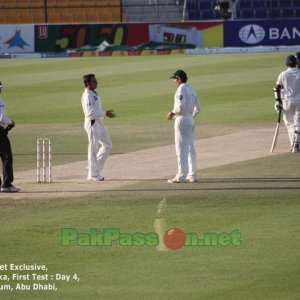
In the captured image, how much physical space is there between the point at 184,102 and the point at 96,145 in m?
1.68

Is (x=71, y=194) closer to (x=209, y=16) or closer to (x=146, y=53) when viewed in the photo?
(x=146, y=53)

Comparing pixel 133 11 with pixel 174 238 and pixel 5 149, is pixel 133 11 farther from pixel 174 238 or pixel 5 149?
pixel 174 238

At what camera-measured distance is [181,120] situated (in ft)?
62.7

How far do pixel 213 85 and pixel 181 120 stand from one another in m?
18.4

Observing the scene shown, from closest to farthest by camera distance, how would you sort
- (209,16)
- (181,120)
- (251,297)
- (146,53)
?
(251,297)
(181,120)
(146,53)
(209,16)

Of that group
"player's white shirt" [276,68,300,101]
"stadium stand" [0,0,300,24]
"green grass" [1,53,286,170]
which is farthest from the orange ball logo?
"stadium stand" [0,0,300,24]

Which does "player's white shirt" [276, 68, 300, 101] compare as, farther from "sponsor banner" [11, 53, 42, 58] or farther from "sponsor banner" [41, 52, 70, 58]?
"sponsor banner" [11, 53, 42, 58]

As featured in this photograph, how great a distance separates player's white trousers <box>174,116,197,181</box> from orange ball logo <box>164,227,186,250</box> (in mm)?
4020

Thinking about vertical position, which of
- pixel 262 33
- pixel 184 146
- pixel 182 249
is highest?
pixel 262 33

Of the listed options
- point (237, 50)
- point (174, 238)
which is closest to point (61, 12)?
point (237, 50)

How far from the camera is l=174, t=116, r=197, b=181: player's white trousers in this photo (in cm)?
1908

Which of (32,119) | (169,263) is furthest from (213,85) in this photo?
(169,263)

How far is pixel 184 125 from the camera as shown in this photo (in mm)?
19094

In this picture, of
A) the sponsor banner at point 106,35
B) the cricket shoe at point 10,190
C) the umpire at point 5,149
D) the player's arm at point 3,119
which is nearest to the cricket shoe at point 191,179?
the cricket shoe at point 10,190
